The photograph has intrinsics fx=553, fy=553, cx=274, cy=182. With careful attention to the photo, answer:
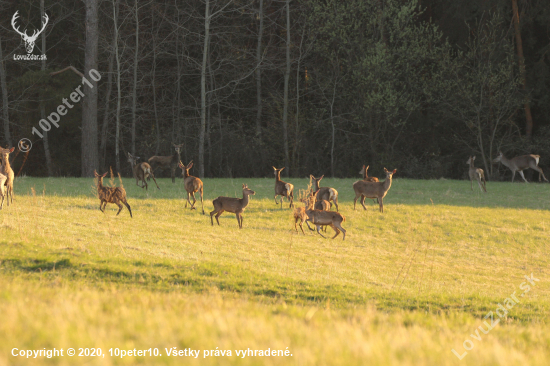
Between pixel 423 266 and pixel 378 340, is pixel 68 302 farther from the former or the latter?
pixel 423 266

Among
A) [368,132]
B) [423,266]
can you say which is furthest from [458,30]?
[423,266]

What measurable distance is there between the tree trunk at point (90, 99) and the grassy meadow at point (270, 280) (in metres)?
5.32

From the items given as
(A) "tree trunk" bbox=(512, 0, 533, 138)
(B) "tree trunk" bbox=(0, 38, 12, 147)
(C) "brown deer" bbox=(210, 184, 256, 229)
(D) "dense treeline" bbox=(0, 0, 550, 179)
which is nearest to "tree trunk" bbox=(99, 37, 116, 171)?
(D) "dense treeline" bbox=(0, 0, 550, 179)

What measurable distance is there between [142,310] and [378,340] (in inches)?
79.6

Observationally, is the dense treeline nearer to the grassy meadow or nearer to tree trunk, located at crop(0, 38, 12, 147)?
tree trunk, located at crop(0, 38, 12, 147)

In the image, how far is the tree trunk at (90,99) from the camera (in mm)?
24094

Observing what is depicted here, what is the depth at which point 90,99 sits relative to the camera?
2470 cm

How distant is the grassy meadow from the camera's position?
3.86m

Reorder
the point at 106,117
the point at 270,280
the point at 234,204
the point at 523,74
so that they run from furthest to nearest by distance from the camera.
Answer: the point at 523,74 → the point at 106,117 → the point at 234,204 → the point at 270,280

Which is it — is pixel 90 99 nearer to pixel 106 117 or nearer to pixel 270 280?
pixel 106 117

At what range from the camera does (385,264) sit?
37.6ft

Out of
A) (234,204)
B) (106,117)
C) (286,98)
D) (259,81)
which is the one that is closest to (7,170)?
(234,204)

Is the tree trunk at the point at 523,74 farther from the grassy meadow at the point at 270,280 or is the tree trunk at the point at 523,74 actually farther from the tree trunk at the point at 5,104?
the tree trunk at the point at 5,104

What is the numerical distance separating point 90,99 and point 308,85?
583 inches
